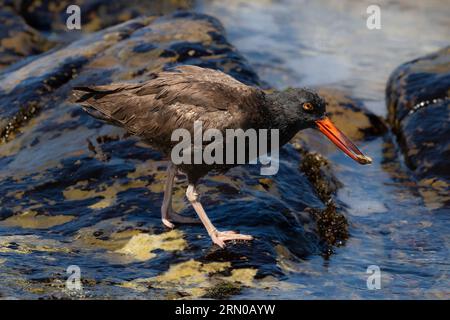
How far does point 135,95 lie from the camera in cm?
632

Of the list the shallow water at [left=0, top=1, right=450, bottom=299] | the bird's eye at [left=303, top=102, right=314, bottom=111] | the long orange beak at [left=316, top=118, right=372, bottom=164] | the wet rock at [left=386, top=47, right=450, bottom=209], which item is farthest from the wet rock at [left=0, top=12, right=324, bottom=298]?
the wet rock at [left=386, top=47, right=450, bottom=209]

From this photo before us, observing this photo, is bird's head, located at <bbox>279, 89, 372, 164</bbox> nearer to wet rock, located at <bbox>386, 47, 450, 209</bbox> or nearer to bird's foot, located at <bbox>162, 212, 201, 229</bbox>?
bird's foot, located at <bbox>162, 212, 201, 229</bbox>

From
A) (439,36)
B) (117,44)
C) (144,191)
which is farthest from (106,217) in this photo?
(439,36)

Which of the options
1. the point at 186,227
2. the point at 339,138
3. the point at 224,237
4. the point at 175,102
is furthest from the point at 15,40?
the point at 224,237

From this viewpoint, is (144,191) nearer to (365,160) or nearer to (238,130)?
(238,130)

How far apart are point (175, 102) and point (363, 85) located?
679 cm

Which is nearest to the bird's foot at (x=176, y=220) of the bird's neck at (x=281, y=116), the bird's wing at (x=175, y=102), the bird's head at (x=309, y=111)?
the bird's wing at (x=175, y=102)

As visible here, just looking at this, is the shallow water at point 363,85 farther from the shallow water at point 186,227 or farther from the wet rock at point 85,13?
the wet rock at point 85,13

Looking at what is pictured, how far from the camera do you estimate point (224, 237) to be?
586 centimetres

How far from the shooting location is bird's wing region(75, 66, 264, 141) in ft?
19.5

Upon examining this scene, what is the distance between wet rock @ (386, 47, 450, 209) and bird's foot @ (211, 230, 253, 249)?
2.47 metres

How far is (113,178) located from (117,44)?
2.69 metres

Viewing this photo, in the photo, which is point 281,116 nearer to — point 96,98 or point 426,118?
point 96,98
